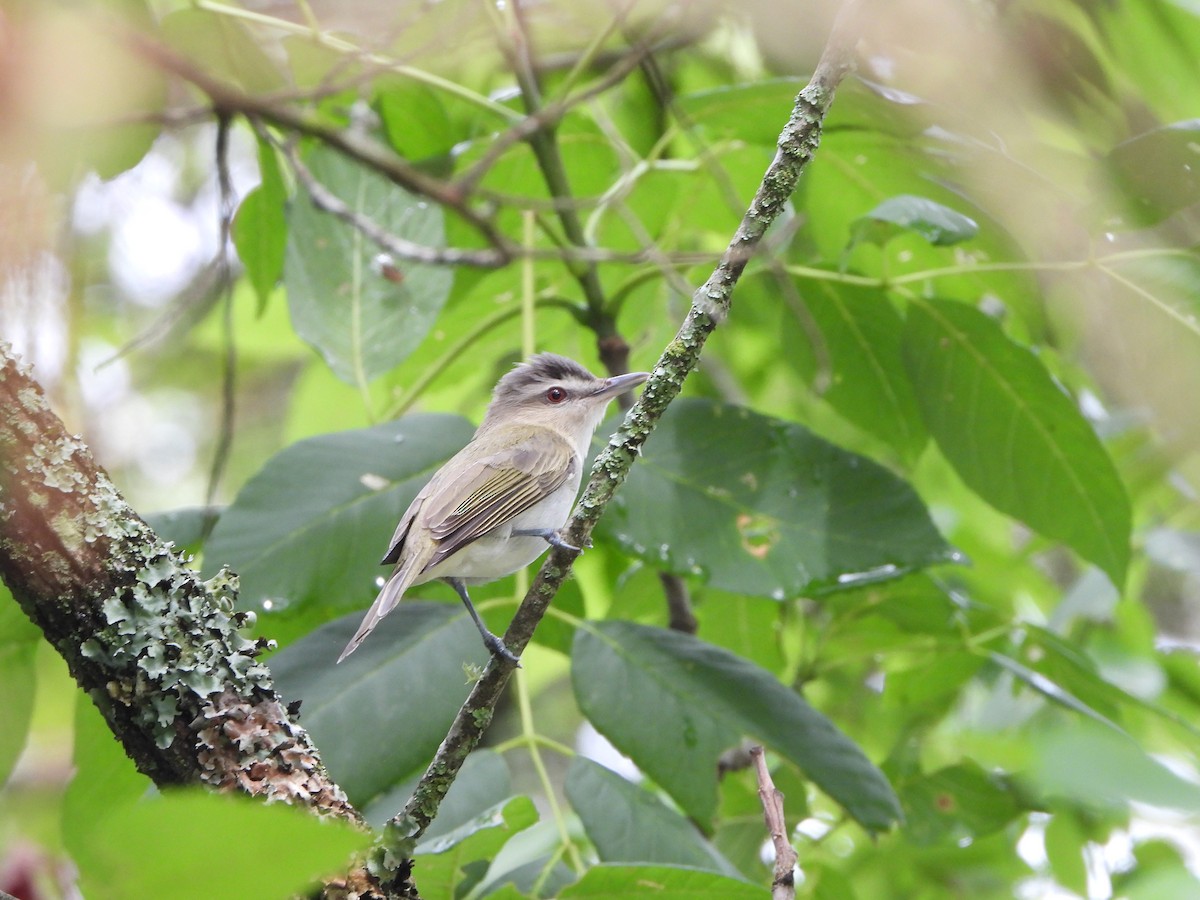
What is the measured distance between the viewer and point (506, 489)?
9.73 ft

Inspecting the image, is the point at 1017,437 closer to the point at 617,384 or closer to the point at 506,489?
the point at 617,384

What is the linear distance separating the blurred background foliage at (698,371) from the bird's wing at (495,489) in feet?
0.40

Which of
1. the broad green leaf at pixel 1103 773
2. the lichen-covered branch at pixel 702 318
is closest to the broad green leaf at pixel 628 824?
the lichen-covered branch at pixel 702 318

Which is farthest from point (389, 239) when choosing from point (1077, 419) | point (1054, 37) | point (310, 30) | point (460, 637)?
point (1077, 419)

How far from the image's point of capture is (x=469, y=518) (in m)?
2.72

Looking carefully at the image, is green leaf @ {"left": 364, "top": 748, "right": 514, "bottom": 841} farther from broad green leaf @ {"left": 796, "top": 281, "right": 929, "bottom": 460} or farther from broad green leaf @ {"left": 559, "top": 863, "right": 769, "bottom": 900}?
broad green leaf @ {"left": 796, "top": 281, "right": 929, "bottom": 460}

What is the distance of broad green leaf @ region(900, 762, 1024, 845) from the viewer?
10.5ft

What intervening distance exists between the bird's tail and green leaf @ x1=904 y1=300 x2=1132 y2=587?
4.97 feet

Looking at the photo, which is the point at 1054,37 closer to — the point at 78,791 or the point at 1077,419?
the point at 1077,419

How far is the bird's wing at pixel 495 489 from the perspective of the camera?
2.64 metres

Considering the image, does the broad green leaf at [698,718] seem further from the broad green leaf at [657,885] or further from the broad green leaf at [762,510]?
the broad green leaf at [657,885]

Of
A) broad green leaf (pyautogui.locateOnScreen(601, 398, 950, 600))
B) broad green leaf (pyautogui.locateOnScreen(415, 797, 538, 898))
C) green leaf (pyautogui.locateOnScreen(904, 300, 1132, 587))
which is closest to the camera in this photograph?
broad green leaf (pyautogui.locateOnScreen(415, 797, 538, 898))

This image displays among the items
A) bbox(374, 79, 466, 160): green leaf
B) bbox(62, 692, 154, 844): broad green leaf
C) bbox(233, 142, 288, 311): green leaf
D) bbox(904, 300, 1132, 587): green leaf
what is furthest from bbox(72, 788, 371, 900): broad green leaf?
bbox(374, 79, 466, 160): green leaf

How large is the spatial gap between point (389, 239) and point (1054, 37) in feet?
4.71
